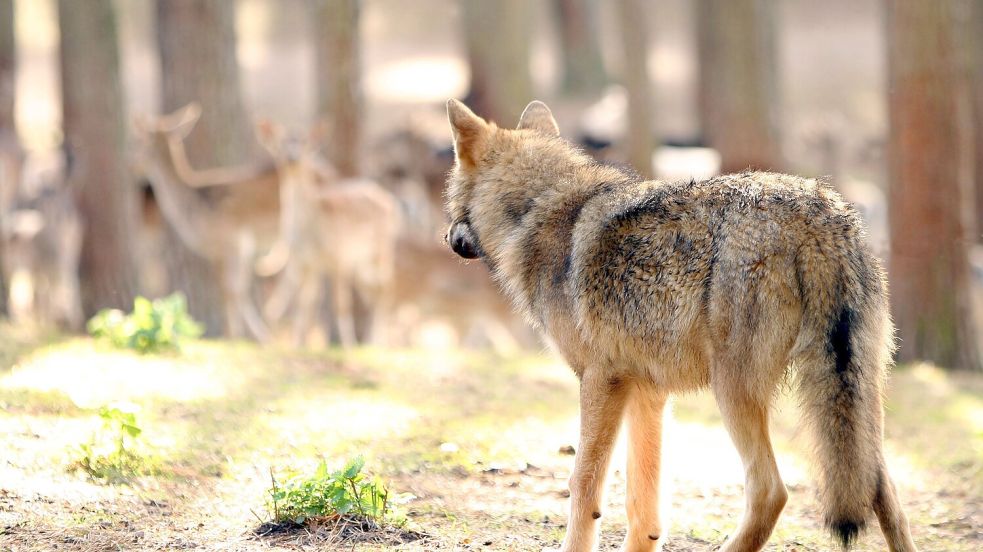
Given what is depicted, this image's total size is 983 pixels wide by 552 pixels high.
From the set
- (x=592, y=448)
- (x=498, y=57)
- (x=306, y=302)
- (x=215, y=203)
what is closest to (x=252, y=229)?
(x=215, y=203)

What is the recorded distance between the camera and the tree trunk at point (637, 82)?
1675 cm

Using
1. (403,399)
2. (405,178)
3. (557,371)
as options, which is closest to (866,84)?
(405,178)

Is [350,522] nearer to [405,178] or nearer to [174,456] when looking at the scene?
[174,456]

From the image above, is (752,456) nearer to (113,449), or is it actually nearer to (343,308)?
(113,449)

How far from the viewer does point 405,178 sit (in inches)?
879

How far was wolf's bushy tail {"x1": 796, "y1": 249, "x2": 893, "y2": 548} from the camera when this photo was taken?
177 inches

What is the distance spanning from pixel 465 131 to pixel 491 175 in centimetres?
27

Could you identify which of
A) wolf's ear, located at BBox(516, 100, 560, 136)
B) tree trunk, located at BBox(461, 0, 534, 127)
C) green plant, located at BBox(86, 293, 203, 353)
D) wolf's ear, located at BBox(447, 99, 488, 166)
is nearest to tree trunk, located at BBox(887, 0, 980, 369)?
wolf's ear, located at BBox(516, 100, 560, 136)

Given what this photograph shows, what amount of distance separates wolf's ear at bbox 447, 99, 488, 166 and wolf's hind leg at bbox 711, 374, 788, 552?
1.91 metres

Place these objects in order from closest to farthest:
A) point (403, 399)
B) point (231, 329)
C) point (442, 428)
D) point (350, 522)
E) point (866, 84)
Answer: point (350, 522) → point (442, 428) → point (403, 399) → point (231, 329) → point (866, 84)

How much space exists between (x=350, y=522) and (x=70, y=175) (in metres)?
9.12

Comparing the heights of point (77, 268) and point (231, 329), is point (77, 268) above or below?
above

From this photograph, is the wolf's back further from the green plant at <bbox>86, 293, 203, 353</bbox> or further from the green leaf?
the green plant at <bbox>86, 293, 203, 353</bbox>

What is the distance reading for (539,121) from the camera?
6449 mm
